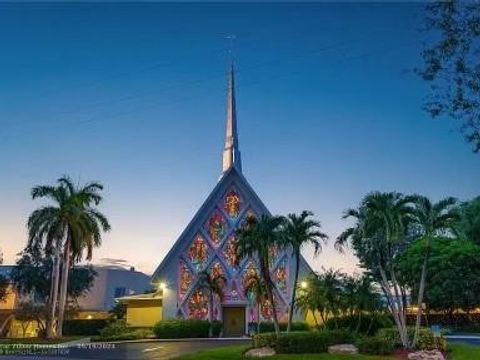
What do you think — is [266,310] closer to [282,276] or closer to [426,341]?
[282,276]

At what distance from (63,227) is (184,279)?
38.0 feet

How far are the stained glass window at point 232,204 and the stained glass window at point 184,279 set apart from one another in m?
5.37

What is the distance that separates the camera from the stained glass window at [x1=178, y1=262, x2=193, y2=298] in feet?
146

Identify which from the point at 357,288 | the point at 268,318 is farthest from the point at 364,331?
the point at 268,318

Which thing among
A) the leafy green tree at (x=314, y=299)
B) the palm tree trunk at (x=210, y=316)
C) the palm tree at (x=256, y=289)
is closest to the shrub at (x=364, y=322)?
the leafy green tree at (x=314, y=299)

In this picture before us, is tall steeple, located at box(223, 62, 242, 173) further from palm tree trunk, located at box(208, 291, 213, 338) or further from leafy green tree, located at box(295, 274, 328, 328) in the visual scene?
leafy green tree, located at box(295, 274, 328, 328)

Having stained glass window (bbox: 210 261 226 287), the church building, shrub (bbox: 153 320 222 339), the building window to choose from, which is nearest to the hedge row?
the church building

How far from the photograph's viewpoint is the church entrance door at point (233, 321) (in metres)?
44.4

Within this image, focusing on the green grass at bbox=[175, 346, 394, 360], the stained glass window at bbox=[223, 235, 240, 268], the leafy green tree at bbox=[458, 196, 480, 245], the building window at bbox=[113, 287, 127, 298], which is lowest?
the green grass at bbox=[175, 346, 394, 360]

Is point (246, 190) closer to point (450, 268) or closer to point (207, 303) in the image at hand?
point (207, 303)

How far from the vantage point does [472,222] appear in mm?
53938

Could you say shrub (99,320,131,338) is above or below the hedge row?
below

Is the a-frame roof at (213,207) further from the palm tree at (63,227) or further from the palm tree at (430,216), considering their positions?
the palm tree at (430,216)

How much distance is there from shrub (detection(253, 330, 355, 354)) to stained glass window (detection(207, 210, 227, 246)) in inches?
771
